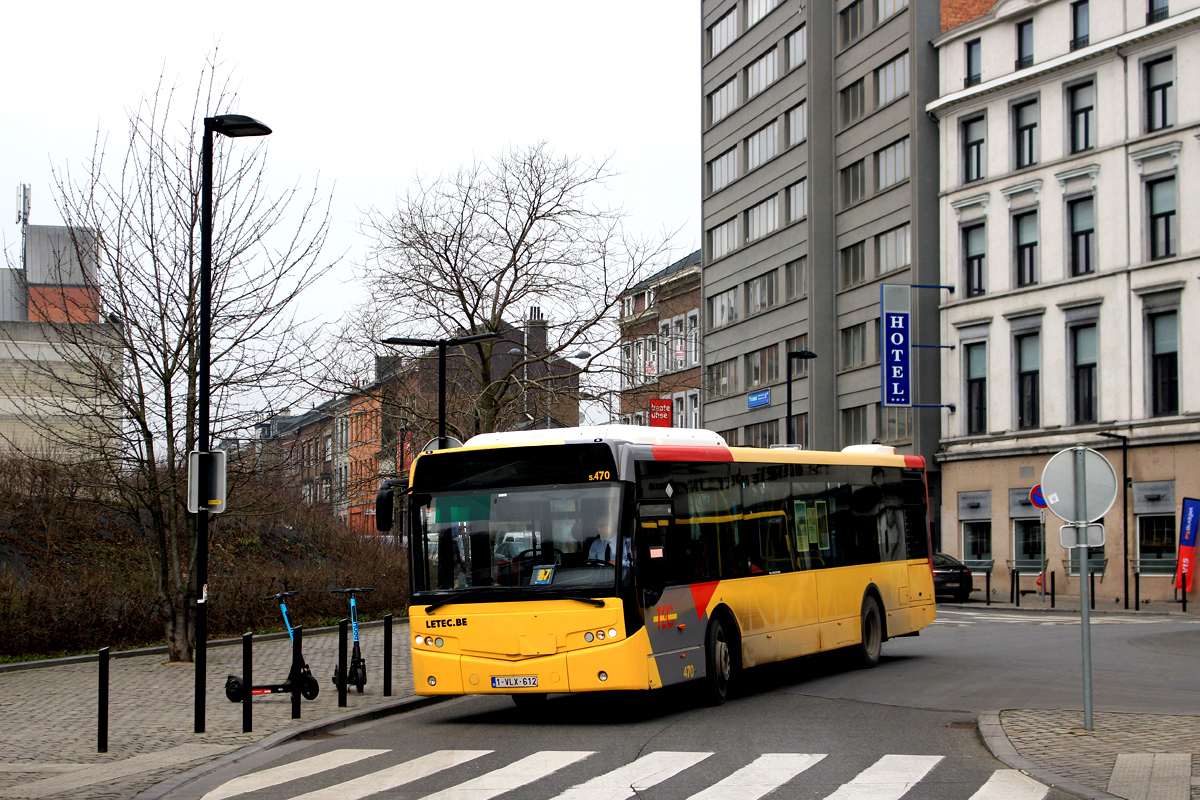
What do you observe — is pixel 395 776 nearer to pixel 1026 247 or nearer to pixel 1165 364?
Answer: pixel 1165 364

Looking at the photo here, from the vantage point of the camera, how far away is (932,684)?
17.0m

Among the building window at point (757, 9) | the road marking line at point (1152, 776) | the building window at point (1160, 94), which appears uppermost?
the building window at point (757, 9)

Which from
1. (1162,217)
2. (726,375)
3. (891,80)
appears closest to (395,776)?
(1162,217)

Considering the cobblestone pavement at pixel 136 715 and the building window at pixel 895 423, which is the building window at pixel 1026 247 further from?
the cobblestone pavement at pixel 136 715

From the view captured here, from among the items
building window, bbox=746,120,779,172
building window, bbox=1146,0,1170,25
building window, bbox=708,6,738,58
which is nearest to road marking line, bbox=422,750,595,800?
building window, bbox=1146,0,1170,25

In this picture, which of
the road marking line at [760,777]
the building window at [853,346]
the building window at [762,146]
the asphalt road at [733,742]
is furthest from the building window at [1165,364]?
the road marking line at [760,777]

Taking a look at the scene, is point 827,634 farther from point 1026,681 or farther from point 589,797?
point 589,797

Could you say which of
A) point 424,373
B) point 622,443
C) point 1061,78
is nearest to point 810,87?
point 1061,78

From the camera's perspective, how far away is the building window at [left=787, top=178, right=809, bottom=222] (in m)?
58.3

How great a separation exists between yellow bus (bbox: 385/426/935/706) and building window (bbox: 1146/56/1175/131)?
103ft

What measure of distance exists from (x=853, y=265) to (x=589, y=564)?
44.2 meters

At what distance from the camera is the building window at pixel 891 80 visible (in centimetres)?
5250

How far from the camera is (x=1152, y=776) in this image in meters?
9.76

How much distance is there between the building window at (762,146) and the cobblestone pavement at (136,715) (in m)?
42.4
